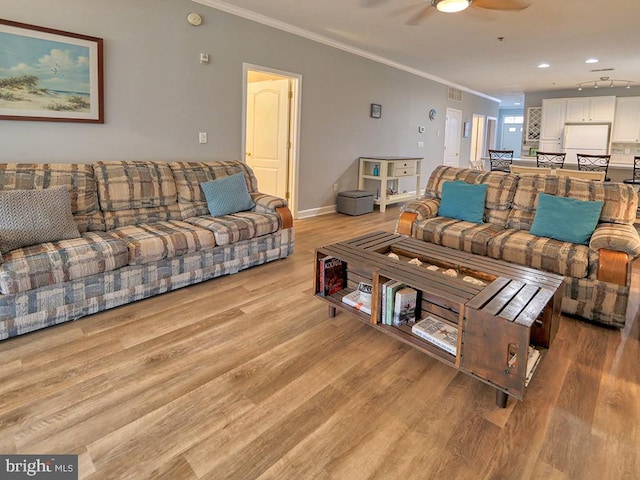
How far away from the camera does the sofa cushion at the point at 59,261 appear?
2201 mm

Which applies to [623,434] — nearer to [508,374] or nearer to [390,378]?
[508,374]

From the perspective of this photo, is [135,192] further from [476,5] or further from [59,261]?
[476,5]

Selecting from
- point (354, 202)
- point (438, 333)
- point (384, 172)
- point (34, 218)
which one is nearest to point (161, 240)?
point (34, 218)

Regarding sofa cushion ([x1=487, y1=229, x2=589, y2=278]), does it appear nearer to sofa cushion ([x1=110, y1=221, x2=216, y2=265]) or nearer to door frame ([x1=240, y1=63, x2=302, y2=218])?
sofa cushion ([x1=110, y1=221, x2=216, y2=265])

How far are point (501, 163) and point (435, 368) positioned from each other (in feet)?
17.7

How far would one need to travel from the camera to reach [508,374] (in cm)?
171

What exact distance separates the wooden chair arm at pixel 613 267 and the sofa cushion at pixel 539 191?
69 cm

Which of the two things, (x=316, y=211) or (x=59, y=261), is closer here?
(x=59, y=261)

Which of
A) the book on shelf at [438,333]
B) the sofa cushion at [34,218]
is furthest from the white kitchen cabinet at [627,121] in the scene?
the sofa cushion at [34,218]

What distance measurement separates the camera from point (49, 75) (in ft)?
10.3

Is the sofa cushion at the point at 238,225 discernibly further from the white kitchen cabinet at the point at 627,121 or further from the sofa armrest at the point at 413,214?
the white kitchen cabinet at the point at 627,121

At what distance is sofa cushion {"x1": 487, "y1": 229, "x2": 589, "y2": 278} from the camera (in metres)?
2.65

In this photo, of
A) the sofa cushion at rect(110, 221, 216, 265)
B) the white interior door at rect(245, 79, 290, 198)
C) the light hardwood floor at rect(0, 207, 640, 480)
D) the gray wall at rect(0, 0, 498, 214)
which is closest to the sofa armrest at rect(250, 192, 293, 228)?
the sofa cushion at rect(110, 221, 216, 265)

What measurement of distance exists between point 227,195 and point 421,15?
2.83 m
